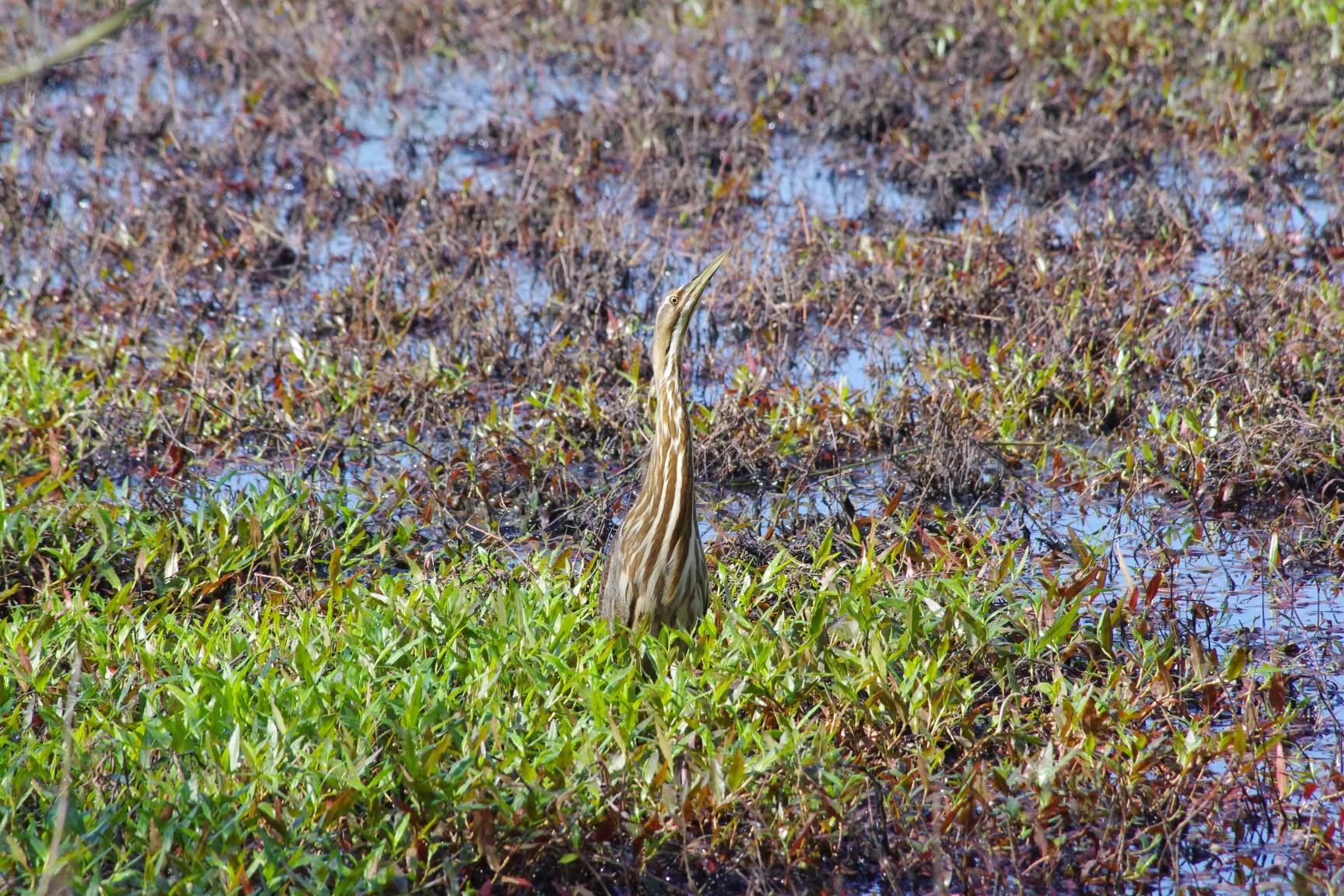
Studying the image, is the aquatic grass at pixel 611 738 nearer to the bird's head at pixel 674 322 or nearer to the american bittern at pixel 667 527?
the american bittern at pixel 667 527

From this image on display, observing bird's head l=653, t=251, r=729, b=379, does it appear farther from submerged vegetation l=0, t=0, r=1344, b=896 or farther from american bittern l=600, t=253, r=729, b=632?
submerged vegetation l=0, t=0, r=1344, b=896

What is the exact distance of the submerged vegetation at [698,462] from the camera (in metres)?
3.23

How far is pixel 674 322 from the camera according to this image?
3830mm

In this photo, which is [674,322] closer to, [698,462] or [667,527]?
[667,527]

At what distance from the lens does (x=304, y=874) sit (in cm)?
306

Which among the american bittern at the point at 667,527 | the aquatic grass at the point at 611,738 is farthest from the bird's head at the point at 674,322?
the aquatic grass at the point at 611,738

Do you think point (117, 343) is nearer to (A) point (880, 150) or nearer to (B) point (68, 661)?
(B) point (68, 661)

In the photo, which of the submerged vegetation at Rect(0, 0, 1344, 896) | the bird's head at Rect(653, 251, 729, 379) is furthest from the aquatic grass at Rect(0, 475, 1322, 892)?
the bird's head at Rect(653, 251, 729, 379)

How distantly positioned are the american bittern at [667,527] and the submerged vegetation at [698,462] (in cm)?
11

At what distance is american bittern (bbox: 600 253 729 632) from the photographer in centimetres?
372

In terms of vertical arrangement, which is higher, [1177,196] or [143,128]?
[1177,196]

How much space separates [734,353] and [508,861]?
3.77 meters

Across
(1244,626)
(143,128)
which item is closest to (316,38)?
(143,128)

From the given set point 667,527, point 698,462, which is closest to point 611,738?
point 667,527
